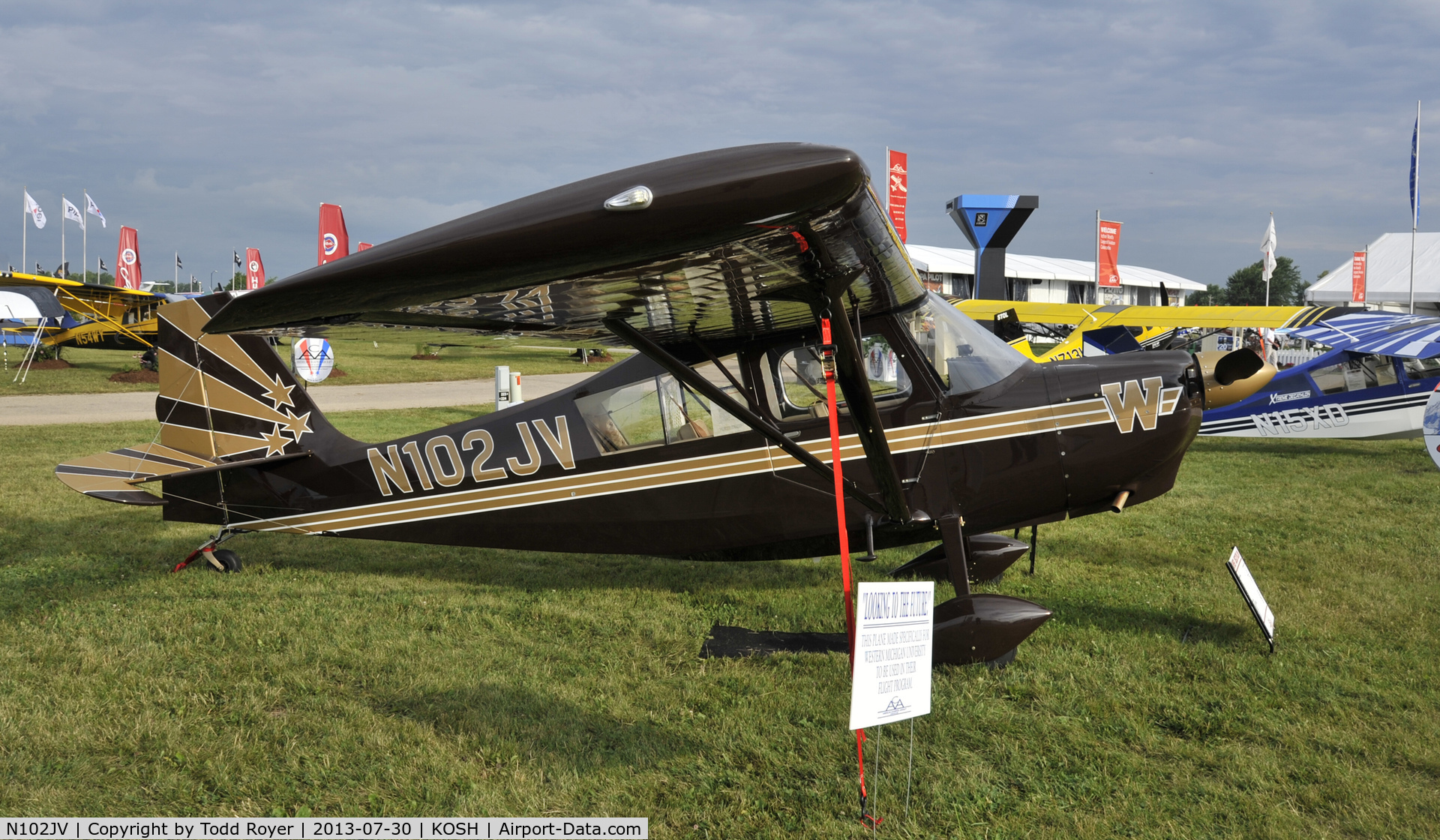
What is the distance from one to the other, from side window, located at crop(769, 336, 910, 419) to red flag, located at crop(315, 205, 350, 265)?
2436 centimetres

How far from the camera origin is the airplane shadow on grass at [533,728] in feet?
12.9

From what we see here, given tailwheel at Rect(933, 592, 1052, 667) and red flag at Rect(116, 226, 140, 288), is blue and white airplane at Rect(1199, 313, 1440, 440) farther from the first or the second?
red flag at Rect(116, 226, 140, 288)

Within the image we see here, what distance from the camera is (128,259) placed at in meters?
54.3

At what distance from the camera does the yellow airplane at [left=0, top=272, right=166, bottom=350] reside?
26.4 meters

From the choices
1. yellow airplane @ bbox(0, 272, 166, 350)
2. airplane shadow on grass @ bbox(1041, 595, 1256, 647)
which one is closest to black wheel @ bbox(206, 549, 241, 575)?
airplane shadow on grass @ bbox(1041, 595, 1256, 647)

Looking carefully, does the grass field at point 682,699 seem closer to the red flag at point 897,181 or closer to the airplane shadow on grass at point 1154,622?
the airplane shadow on grass at point 1154,622

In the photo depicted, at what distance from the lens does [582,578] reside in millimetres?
6910

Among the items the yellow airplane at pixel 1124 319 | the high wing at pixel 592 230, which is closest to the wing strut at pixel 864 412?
the high wing at pixel 592 230

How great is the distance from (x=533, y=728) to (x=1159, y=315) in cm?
1886

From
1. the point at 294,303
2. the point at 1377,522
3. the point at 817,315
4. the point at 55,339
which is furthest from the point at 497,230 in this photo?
the point at 55,339

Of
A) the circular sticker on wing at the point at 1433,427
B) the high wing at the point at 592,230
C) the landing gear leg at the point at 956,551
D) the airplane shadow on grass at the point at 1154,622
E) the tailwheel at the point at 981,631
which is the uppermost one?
the high wing at the point at 592,230

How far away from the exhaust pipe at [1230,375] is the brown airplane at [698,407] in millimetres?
17

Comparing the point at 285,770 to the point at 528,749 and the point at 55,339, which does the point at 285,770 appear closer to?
the point at 528,749

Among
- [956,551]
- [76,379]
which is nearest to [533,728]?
[956,551]
